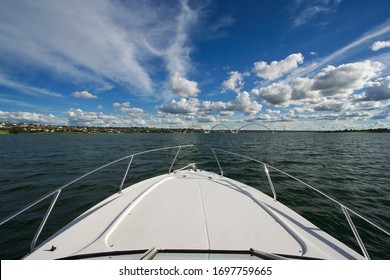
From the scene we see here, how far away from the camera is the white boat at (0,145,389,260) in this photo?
2318 mm

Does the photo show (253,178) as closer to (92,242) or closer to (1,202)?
(92,242)

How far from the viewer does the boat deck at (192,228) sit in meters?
2.54

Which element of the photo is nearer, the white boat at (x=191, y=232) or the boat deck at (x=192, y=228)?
the white boat at (x=191, y=232)

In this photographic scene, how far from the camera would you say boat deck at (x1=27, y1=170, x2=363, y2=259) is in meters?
2.54

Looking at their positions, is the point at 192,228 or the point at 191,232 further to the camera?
the point at 192,228

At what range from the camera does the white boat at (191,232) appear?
2.32 m

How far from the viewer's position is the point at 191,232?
2889 millimetres

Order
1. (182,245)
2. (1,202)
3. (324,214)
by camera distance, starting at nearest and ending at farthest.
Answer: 1. (182,245)
2. (324,214)
3. (1,202)

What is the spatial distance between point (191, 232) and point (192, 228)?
0.11 metres

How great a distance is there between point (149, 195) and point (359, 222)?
22.3 feet

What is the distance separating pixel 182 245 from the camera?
101 inches

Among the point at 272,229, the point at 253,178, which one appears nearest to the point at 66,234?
the point at 272,229

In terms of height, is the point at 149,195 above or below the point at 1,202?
above

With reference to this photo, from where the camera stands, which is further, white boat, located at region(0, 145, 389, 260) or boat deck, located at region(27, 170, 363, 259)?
boat deck, located at region(27, 170, 363, 259)
